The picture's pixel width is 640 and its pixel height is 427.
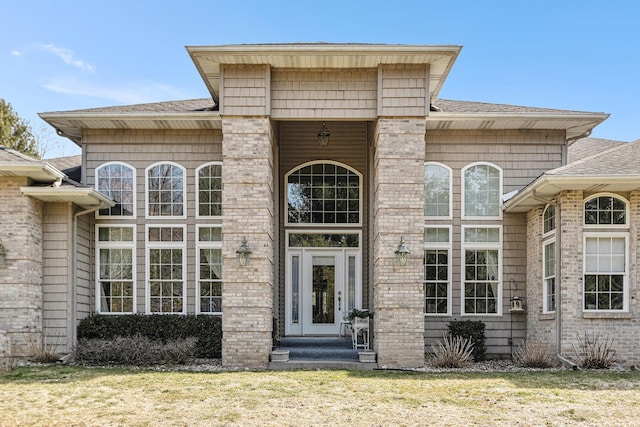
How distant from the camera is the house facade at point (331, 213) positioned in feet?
37.0

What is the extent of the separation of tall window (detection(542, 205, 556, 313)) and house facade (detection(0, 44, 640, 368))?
0.22 feet

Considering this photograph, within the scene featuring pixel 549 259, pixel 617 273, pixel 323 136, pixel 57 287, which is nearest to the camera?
pixel 617 273

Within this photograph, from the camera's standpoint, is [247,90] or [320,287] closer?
[247,90]

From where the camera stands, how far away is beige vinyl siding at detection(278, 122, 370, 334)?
14.4m

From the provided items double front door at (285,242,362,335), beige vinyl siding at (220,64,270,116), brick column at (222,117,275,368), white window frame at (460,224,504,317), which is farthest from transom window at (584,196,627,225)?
beige vinyl siding at (220,64,270,116)

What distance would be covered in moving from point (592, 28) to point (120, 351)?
53.2ft

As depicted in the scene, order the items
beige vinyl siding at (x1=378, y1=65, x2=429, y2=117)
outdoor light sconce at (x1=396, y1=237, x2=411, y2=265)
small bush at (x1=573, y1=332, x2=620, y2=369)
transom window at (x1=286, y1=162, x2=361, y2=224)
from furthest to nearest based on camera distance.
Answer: transom window at (x1=286, y1=162, x2=361, y2=224) → beige vinyl siding at (x1=378, y1=65, x2=429, y2=117) → outdoor light sconce at (x1=396, y1=237, x2=411, y2=265) → small bush at (x1=573, y1=332, x2=620, y2=369)

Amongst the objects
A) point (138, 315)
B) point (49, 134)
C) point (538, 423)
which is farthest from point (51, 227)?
point (49, 134)

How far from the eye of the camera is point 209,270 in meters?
13.5

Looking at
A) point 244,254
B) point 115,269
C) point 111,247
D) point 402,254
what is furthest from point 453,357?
point 111,247

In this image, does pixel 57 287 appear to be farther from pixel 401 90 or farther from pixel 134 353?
pixel 401 90

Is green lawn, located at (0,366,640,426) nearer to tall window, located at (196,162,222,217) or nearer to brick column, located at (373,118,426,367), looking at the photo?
brick column, located at (373,118,426,367)

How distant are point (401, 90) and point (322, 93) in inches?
56.1

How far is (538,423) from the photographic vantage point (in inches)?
274
